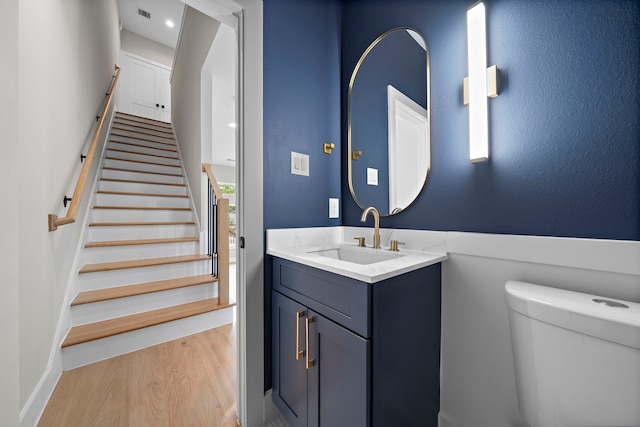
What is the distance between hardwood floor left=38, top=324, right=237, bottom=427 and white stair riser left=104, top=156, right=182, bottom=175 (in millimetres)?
2725

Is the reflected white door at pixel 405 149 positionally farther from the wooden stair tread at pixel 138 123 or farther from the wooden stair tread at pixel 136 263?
the wooden stair tread at pixel 138 123

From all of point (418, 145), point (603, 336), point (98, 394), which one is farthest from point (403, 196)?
point (98, 394)

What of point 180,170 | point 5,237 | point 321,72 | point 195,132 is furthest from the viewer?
point 180,170

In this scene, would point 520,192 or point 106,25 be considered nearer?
point 520,192

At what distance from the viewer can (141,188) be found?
130 inches

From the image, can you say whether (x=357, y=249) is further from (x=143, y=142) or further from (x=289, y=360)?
(x=143, y=142)

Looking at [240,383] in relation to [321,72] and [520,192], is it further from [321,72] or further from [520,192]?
[321,72]

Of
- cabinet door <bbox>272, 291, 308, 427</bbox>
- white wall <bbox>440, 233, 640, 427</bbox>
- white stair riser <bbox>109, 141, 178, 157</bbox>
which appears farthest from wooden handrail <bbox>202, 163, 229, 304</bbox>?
white stair riser <bbox>109, 141, 178, 157</bbox>

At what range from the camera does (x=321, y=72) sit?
1.54 metres

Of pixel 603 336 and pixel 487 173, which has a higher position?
pixel 487 173

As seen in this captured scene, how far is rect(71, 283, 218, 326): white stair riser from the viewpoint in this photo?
1.90 m

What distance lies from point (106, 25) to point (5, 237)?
415 cm

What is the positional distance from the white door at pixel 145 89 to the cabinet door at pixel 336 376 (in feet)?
20.8

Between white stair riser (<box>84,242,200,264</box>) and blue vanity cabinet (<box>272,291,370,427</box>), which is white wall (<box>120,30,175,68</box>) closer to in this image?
white stair riser (<box>84,242,200,264</box>)
